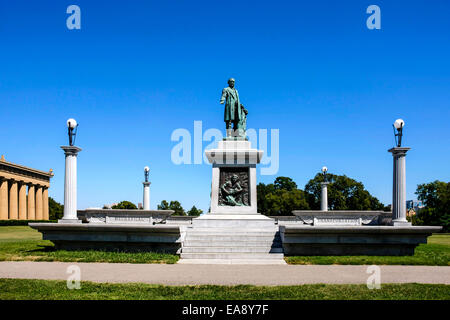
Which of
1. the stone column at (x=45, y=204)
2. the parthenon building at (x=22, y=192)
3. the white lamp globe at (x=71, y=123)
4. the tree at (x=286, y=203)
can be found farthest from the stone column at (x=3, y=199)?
the white lamp globe at (x=71, y=123)

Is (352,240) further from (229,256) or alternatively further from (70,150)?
(70,150)

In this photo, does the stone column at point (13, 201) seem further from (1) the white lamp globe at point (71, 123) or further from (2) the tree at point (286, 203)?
(1) the white lamp globe at point (71, 123)

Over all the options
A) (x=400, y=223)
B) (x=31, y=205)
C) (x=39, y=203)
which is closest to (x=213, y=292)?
(x=400, y=223)

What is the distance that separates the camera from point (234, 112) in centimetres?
2361

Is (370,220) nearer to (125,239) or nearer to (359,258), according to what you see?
(359,258)

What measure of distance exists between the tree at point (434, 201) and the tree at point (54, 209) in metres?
83.6

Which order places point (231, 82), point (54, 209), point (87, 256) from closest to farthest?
point (87, 256)
point (231, 82)
point (54, 209)

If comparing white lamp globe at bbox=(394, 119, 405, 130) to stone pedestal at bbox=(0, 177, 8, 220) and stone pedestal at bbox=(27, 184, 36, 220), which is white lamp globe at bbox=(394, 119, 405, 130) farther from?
stone pedestal at bbox=(27, 184, 36, 220)

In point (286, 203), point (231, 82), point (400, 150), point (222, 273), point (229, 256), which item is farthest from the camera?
point (286, 203)

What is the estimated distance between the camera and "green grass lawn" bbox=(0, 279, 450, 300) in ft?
26.5

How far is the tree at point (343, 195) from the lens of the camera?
233 feet

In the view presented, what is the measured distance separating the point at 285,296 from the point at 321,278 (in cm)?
303

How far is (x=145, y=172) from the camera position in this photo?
37.7 m

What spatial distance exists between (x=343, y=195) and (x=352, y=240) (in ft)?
192
